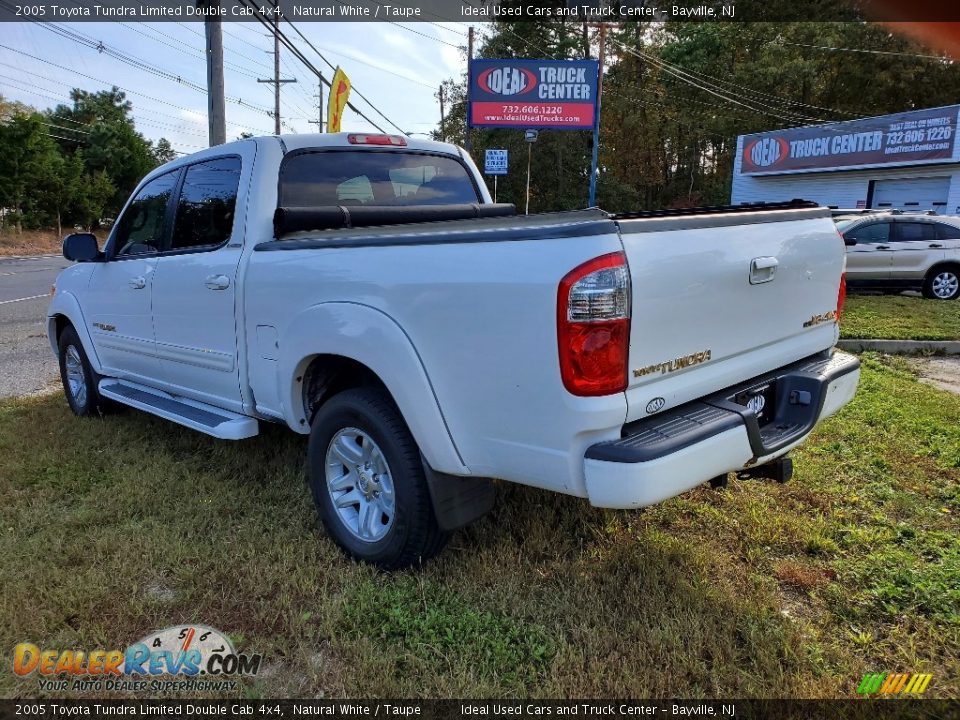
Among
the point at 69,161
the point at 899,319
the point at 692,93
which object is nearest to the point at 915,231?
A: the point at 899,319

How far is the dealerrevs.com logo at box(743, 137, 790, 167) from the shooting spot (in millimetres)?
24062

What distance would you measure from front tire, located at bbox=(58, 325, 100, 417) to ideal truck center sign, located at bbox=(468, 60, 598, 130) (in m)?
21.5

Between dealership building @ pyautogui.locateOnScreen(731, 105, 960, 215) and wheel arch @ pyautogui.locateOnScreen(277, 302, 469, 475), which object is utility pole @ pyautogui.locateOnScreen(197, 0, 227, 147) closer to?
wheel arch @ pyautogui.locateOnScreen(277, 302, 469, 475)

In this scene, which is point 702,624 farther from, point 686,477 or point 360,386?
point 360,386

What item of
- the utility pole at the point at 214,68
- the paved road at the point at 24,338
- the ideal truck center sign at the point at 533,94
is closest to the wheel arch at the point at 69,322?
the paved road at the point at 24,338

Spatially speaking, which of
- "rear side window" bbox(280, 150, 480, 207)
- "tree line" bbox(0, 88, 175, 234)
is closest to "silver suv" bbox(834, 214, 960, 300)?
"rear side window" bbox(280, 150, 480, 207)

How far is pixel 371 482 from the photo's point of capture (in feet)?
10.2

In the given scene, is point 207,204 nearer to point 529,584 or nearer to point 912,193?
point 529,584

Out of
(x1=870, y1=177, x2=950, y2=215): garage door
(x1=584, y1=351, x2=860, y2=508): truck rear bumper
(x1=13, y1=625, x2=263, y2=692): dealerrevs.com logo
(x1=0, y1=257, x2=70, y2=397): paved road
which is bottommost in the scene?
(x1=13, y1=625, x2=263, y2=692): dealerrevs.com logo

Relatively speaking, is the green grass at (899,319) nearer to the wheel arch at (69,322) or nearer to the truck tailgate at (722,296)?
the truck tailgate at (722,296)

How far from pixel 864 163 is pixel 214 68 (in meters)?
19.0

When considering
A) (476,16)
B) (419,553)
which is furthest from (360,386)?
(476,16)

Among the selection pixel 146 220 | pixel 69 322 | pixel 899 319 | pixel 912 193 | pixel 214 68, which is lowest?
pixel 899 319

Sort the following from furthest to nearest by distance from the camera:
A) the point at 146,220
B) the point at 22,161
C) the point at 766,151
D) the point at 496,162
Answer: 1. the point at 22,161
2. the point at 766,151
3. the point at 496,162
4. the point at 146,220
